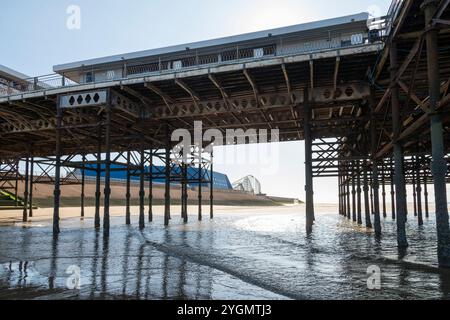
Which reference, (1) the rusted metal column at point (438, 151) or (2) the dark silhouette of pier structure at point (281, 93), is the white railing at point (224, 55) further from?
(1) the rusted metal column at point (438, 151)

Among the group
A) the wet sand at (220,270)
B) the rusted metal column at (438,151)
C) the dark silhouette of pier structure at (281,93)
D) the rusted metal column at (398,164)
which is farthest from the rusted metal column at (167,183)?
the rusted metal column at (438,151)

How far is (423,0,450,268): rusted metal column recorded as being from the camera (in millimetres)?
8773

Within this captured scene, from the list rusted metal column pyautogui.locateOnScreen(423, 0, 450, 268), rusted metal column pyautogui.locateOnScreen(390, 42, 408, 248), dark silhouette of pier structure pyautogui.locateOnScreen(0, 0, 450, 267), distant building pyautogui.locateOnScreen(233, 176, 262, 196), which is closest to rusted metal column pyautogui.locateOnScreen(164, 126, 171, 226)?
dark silhouette of pier structure pyautogui.locateOnScreen(0, 0, 450, 267)

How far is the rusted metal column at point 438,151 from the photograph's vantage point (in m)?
8.77

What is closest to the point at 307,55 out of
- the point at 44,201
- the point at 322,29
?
the point at 322,29

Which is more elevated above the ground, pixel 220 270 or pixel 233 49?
pixel 233 49

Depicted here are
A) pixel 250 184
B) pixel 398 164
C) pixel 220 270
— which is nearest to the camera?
pixel 220 270

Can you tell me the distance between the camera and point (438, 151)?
29.1 feet

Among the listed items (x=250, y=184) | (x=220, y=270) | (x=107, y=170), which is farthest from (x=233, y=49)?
(x=250, y=184)

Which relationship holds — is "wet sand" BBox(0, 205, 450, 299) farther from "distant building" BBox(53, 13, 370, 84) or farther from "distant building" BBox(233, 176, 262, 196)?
"distant building" BBox(233, 176, 262, 196)

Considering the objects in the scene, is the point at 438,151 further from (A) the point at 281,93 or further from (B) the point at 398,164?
(A) the point at 281,93

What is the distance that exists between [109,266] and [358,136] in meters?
17.8

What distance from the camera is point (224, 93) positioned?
63.0 ft

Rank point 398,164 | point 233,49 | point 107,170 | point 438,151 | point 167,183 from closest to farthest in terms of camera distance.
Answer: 1. point 438,151
2. point 398,164
3. point 107,170
4. point 233,49
5. point 167,183
